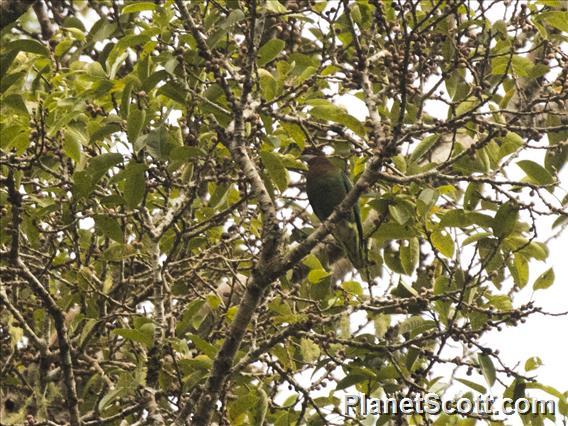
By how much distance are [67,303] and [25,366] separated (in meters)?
1.08

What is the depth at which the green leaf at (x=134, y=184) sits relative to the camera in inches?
152

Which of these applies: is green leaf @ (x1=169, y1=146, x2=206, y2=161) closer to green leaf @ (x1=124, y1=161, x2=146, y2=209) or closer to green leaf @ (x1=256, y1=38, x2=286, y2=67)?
green leaf @ (x1=124, y1=161, x2=146, y2=209)

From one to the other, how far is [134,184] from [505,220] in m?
1.48

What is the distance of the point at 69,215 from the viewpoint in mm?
4207

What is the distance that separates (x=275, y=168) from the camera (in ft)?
12.5

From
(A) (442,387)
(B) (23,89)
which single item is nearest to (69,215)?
(B) (23,89)

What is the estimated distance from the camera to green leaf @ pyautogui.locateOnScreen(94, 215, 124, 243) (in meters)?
4.12

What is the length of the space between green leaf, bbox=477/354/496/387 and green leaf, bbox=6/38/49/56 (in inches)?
84.6

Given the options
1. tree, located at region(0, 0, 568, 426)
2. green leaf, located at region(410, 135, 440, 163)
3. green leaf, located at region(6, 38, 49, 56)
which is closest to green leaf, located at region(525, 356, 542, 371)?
tree, located at region(0, 0, 568, 426)

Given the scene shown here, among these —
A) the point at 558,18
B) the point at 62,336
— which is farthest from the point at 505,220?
the point at 62,336

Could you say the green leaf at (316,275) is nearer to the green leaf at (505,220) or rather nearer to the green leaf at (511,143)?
the green leaf at (505,220)

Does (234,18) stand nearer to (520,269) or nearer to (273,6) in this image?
(273,6)

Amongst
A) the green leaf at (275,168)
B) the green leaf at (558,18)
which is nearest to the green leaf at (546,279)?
the green leaf at (558,18)

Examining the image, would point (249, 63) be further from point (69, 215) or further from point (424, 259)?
point (424, 259)
